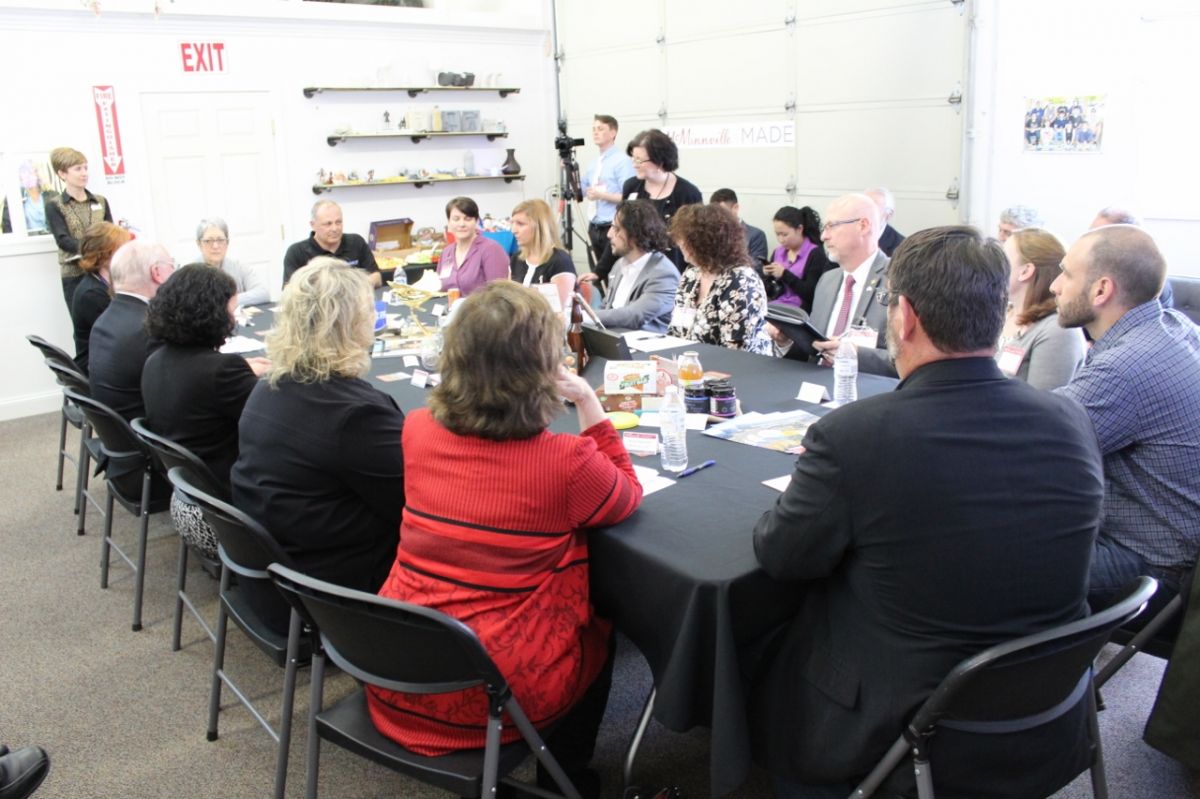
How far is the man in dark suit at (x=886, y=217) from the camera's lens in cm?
513

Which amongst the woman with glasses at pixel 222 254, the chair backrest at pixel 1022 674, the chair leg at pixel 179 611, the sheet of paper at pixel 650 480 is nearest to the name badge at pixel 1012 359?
the sheet of paper at pixel 650 480

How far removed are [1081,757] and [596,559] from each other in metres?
1.02

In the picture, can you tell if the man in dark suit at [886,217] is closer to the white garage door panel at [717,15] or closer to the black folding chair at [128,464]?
the white garage door panel at [717,15]

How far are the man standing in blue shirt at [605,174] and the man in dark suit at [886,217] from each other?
7.69 ft

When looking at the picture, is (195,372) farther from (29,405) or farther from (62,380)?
(29,405)

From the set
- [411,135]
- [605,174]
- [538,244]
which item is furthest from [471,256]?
[411,135]

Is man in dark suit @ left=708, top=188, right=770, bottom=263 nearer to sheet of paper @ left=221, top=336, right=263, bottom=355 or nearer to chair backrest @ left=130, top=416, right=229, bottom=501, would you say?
sheet of paper @ left=221, top=336, right=263, bottom=355

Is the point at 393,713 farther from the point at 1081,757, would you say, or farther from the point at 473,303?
the point at 1081,757

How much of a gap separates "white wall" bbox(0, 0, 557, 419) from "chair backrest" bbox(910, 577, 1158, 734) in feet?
22.3

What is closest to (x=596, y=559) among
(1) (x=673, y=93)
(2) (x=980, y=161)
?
(2) (x=980, y=161)

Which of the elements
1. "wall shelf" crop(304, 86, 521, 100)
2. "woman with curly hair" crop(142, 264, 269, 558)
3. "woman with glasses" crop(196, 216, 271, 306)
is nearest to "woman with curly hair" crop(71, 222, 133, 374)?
"woman with glasses" crop(196, 216, 271, 306)

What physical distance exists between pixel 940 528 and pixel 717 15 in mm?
6518

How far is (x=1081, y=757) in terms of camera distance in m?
1.73

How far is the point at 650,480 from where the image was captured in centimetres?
233
